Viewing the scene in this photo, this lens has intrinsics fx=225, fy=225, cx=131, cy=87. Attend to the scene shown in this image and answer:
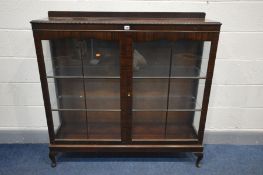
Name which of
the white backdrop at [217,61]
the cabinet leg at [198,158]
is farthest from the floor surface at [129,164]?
the white backdrop at [217,61]

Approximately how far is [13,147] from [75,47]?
1.16m

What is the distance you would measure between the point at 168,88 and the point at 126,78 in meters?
0.36

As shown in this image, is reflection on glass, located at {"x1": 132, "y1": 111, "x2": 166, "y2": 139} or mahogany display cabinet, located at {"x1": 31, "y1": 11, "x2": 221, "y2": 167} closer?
mahogany display cabinet, located at {"x1": 31, "y1": 11, "x2": 221, "y2": 167}

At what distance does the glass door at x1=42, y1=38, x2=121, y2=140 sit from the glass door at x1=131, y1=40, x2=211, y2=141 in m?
0.16

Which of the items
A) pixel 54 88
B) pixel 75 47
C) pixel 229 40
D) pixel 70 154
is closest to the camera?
pixel 75 47

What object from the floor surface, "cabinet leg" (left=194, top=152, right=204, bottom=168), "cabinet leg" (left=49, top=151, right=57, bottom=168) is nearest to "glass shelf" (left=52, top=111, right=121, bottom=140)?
"cabinet leg" (left=49, top=151, right=57, bottom=168)

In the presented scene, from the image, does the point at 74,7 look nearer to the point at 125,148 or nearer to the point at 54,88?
the point at 54,88

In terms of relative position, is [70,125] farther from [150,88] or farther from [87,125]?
[150,88]

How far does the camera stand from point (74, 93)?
5.52 feet

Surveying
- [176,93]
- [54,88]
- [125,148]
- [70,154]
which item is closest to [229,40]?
[176,93]

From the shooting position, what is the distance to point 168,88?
164 cm

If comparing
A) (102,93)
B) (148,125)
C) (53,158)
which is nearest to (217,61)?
(148,125)

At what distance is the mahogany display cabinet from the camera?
1.34m

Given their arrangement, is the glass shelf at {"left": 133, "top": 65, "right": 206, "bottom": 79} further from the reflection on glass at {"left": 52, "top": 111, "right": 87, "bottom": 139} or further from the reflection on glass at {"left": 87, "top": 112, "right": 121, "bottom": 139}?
the reflection on glass at {"left": 52, "top": 111, "right": 87, "bottom": 139}
